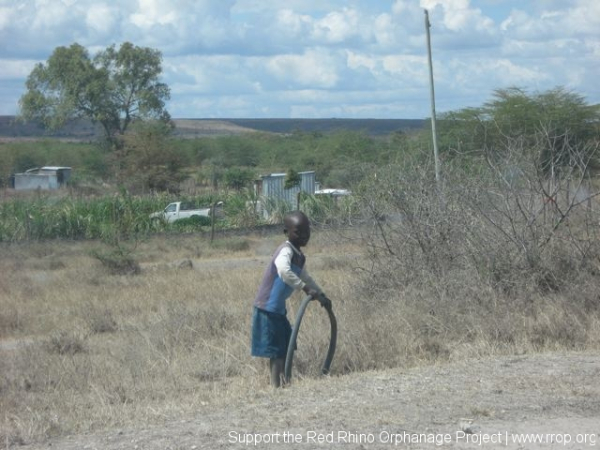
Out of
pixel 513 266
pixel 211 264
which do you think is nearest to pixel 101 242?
pixel 211 264

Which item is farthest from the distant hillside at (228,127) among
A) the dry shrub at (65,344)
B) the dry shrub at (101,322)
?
the dry shrub at (65,344)

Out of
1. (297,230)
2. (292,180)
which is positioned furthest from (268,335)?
(292,180)

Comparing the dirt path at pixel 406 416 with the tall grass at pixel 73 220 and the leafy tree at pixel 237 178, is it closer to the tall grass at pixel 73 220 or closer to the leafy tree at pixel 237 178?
the tall grass at pixel 73 220

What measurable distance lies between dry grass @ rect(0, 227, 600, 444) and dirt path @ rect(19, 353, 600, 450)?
604 millimetres

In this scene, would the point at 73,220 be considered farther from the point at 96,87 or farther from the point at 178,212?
the point at 96,87

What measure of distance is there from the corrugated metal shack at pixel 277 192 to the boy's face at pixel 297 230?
21319mm

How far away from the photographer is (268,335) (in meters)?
7.88

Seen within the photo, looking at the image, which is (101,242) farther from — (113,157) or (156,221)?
(113,157)

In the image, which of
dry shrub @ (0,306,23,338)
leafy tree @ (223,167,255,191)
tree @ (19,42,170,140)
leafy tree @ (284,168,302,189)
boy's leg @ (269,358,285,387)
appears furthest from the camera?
tree @ (19,42,170,140)

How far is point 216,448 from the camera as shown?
18.2 feet

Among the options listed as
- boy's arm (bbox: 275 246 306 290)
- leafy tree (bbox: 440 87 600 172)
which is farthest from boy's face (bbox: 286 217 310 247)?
leafy tree (bbox: 440 87 600 172)

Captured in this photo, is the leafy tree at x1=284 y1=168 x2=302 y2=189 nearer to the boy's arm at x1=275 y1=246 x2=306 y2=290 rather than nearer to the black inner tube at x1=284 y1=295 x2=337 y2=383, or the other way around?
the black inner tube at x1=284 y1=295 x2=337 y2=383

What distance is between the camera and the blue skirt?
7.88 m

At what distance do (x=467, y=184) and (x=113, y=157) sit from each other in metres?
46.2
